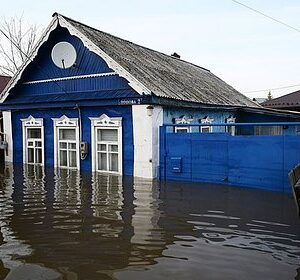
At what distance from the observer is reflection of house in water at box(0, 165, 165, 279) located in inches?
201

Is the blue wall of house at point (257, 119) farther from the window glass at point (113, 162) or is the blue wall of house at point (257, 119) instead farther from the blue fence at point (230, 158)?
the window glass at point (113, 162)

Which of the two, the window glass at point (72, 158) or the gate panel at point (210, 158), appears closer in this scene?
the gate panel at point (210, 158)

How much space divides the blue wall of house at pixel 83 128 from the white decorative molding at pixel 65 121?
0.13m

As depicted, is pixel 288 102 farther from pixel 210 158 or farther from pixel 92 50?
pixel 92 50

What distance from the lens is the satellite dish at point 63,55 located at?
570 inches

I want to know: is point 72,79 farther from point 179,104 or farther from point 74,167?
point 179,104

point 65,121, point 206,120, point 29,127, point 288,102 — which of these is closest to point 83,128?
point 65,121

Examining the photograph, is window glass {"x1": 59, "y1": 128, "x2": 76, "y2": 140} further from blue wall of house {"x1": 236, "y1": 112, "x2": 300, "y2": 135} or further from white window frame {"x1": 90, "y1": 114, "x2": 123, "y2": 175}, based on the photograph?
blue wall of house {"x1": 236, "y1": 112, "x2": 300, "y2": 135}

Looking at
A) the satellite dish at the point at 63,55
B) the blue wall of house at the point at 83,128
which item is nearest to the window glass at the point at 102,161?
the blue wall of house at the point at 83,128

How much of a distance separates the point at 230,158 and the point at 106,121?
4924 mm

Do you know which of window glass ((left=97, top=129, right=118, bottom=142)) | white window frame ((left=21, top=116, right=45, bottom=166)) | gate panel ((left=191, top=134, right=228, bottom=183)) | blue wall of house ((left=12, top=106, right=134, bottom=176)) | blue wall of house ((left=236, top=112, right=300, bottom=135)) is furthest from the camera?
blue wall of house ((left=236, top=112, right=300, bottom=135))

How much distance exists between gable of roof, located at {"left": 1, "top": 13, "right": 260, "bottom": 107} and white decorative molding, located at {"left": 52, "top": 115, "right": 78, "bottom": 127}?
2716mm

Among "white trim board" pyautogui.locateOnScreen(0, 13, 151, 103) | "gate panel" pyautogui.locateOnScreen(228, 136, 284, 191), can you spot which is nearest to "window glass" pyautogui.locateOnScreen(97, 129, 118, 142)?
"white trim board" pyautogui.locateOnScreen(0, 13, 151, 103)

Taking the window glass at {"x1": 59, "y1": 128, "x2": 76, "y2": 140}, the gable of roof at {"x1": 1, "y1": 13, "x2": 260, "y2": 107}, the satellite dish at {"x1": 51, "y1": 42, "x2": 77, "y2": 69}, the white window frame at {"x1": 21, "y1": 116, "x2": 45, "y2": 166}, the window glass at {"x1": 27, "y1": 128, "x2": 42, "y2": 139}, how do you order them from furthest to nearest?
the window glass at {"x1": 27, "y1": 128, "x2": 42, "y2": 139} → the white window frame at {"x1": 21, "y1": 116, "x2": 45, "y2": 166} → the window glass at {"x1": 59, "y1": 128, "x2": 76, "y2": 140} → the satellite dish at {"x1": 51, "y1": 42, "x2": 77, "y2": 69} → the gable of roof at {"x1": 1, "y1": 13, "x2": 260, "y2": 107}
